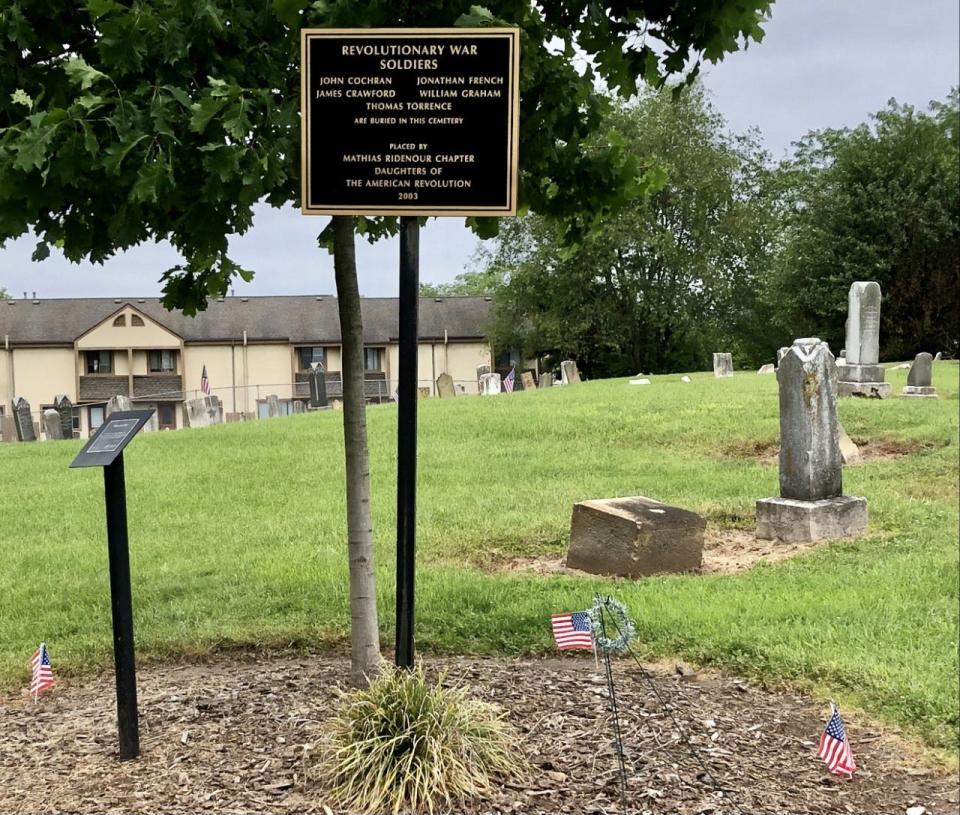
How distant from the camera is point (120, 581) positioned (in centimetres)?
422

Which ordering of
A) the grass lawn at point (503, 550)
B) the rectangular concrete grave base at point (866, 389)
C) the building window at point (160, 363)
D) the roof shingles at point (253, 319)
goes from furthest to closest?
the roof shingles at point (253, 319)
the building window at point (160, 363)
the rectangular concrete grave base at point (866, 389)
the grass lawn at point (503, 550)

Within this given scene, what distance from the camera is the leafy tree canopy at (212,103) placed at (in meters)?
3.48

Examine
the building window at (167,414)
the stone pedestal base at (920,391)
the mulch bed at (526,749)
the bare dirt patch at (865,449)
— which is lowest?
the building window at (167,414)

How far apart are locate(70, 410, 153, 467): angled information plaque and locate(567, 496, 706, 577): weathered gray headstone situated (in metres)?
4.46

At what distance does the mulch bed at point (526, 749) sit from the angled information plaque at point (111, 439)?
1336 millimetres

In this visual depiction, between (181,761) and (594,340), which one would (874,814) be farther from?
(594,340)

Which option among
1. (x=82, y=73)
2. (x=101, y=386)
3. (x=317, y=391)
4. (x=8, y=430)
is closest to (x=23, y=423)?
(x=8, y=430)

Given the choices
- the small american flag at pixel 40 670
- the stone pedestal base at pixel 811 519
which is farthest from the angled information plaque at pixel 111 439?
the stone pedestal base at pixel 811 519

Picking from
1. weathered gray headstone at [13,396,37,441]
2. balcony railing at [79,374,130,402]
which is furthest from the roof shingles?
weathered gray headstone at [13,396,37,441]

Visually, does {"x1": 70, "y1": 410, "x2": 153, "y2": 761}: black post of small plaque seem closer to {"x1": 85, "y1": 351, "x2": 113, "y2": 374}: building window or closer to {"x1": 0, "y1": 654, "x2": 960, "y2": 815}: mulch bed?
{"x1": 0, "y1": 654, "x2": 960, "y2": 815}: mulch bed

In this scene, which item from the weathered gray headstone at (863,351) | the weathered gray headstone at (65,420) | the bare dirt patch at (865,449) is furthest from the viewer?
the weathered gray headstone at (65,420)

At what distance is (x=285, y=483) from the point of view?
42.6ft

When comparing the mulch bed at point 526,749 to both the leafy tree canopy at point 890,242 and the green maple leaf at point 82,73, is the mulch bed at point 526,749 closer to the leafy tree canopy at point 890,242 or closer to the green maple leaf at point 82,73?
the green maple leaf at point 82,73

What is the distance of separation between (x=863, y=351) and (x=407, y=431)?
60.6 ft
